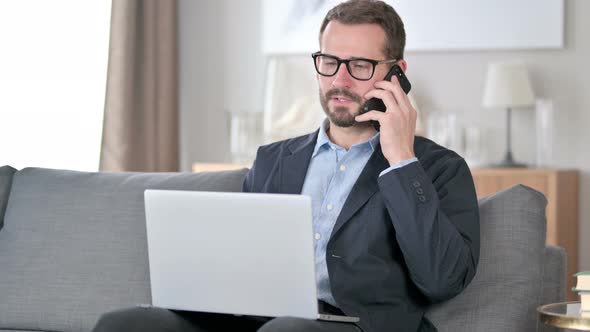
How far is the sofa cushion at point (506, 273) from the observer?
Answer: 7.11 ft

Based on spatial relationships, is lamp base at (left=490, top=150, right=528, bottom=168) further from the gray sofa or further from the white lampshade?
the gray sofa

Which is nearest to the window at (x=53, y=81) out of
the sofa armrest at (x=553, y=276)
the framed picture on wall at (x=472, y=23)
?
the framed picture on wall at (x=472, y=23)

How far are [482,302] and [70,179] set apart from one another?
1251mm

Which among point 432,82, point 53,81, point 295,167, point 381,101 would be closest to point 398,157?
point 381,101

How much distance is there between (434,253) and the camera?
2.04 meters

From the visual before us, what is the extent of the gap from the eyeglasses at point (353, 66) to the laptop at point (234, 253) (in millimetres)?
537

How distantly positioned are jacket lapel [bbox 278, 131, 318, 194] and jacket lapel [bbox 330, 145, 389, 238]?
0.63ft

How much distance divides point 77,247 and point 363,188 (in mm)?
893

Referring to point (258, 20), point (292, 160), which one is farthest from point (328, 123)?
point (258, 20)

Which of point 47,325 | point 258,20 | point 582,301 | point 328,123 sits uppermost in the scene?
point 258,20

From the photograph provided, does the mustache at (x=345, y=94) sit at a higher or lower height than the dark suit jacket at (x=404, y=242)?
higher

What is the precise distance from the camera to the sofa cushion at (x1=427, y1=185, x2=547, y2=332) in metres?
2.17

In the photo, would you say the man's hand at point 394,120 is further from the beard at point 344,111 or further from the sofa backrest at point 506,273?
the sofa backrest at point 506,273

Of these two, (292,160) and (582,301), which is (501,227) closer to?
(582,301)
